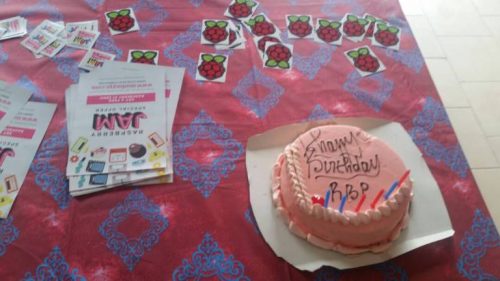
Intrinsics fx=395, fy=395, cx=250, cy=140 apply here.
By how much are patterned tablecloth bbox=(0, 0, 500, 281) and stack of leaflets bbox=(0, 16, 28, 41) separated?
1.5 inches

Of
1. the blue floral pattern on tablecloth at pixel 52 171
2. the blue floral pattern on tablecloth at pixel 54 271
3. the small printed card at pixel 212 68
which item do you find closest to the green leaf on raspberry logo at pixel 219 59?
the small printed card at pixel 212 68

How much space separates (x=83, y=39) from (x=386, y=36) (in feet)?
3.57

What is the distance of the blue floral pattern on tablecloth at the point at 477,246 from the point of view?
0.97 meters

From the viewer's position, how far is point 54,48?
1.36 metres

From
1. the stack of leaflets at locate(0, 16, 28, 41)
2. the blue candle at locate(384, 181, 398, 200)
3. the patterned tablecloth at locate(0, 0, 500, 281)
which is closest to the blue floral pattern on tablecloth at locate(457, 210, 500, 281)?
the patterned tablecloth at locate(0, 0, 500, 281)

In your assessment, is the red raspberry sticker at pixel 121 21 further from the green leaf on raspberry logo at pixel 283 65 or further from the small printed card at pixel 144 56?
the green leaf on raspberry logo at pixel 283 65

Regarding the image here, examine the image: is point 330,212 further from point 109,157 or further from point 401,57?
point 401,57

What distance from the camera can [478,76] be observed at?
1.74 m

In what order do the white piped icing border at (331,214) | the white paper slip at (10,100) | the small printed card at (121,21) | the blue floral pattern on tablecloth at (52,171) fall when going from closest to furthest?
the white piped icing border at (331,214)
the blue floral pattern on tablecloth at (52,171)
the white paper slip at (10,100)
the small printed card at (121,21)

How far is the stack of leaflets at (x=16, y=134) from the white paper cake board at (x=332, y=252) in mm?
622

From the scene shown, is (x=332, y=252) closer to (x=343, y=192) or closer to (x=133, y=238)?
(x=343, y=192)

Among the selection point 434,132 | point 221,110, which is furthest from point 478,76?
point 221,110

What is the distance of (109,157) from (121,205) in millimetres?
153

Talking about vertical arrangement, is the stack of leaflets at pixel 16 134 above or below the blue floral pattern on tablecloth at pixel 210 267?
above
